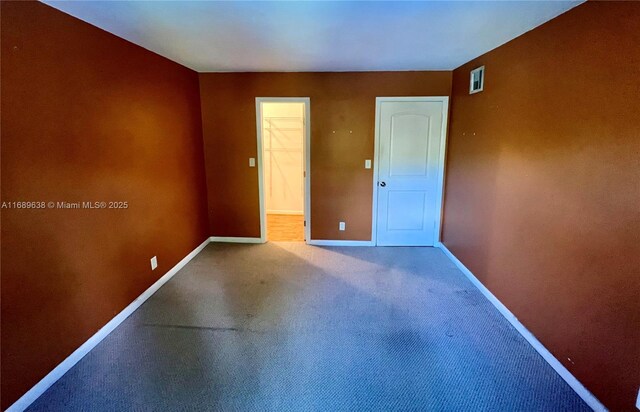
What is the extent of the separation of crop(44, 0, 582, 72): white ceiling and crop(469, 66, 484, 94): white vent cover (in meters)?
0.16

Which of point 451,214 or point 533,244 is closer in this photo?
point 533,244

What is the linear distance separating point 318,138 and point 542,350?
3.15m

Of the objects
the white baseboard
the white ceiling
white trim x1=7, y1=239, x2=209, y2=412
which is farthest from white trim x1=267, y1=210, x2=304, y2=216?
the white baseboard

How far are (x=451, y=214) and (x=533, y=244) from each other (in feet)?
5.44

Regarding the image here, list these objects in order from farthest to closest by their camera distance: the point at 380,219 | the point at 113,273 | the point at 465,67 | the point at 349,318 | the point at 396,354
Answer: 1. the point at 380,219
2. the point at 465,67
3. the point at 349,318
4. the point at 113,273
5. the point at 396,354

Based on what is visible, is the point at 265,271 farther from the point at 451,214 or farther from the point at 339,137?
the point at 451,214

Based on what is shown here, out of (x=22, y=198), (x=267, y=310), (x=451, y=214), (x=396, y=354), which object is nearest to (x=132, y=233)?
(x=22, y=198)

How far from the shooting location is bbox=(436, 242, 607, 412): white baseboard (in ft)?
6.10

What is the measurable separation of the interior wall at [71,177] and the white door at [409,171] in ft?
8.64

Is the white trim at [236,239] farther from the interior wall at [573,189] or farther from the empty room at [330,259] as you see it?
the interior wall at [573,189]

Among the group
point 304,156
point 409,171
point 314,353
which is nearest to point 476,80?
point 409,171

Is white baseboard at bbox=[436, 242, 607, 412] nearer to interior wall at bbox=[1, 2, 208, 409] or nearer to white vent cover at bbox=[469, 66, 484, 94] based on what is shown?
white vent cover at bbox=[469, 66, 484, 94]

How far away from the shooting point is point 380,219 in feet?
14.4

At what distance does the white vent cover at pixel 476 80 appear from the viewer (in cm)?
317
